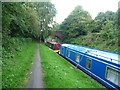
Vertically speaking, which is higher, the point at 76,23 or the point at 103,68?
the point at 76,23

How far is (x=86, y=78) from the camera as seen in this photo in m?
13.3

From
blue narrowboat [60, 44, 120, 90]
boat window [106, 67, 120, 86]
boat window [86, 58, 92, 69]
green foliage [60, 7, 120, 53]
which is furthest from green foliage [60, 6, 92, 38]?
boat window [106, 67, 120, 86]

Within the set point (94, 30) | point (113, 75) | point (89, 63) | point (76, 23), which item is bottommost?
point (113, 75)

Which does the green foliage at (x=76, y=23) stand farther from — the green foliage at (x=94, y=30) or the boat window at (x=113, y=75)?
the boat window at (x=113, y=75)

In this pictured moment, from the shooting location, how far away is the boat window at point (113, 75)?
34.0 ft

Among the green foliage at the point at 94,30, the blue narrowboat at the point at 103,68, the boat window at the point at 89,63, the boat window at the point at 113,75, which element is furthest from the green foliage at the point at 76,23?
the boat window at the point at 113,75

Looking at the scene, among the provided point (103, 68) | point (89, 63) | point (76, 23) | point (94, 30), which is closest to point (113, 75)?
point (103, 68)

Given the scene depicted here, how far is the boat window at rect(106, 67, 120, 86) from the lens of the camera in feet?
34.0

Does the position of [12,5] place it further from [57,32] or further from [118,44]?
[57,32]

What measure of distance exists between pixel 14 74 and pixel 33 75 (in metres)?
1.10

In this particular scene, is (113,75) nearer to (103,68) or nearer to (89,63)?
(103,68)

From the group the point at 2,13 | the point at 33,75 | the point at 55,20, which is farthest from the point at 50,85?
the point at 55,20

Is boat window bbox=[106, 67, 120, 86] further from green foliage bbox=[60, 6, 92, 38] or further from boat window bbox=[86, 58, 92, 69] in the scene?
green foliage bbox=[60, 6, 92, 38]

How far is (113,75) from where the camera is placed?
10.9 metres
